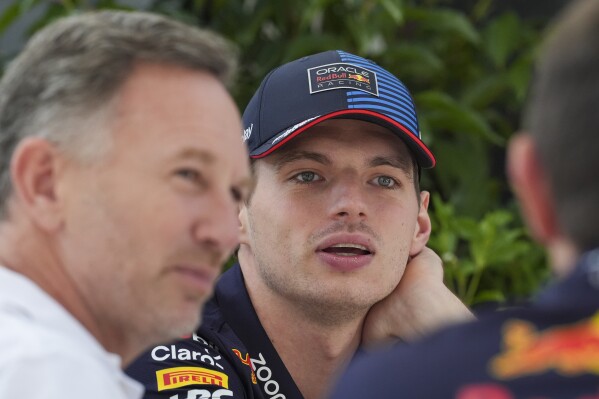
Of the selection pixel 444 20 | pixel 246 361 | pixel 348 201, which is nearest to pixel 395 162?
pixel 348 201

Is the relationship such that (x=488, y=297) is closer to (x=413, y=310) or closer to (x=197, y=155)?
(x=413, y=310)

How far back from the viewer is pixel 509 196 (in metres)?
4.38

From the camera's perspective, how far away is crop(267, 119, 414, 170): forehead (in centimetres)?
237

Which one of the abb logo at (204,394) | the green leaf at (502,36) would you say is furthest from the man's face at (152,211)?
the green leaf at (502,36)

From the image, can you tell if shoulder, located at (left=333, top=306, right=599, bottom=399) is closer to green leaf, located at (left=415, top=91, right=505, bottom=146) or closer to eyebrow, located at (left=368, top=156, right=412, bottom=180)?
eyebrow, located at (left=368, top=156, right=412, bottom=180)

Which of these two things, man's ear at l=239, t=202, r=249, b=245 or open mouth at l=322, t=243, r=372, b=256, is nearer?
open mouth at l=322, t=243, r=372, b=256

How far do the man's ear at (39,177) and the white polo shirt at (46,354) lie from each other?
89 mm

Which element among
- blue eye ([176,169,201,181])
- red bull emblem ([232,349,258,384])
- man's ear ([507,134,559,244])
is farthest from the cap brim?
man's ear ([507,134,559,244])

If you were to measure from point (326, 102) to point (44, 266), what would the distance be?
1039mm

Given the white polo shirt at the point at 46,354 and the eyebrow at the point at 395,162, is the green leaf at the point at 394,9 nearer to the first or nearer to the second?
the eyebrow at the point at 395,162

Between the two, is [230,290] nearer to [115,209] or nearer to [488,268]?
[115,209]

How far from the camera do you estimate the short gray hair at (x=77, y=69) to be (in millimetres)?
1454

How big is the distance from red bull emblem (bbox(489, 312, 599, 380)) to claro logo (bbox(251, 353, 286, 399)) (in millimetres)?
1287

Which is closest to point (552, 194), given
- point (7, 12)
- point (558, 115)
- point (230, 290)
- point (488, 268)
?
point (558, 115)
